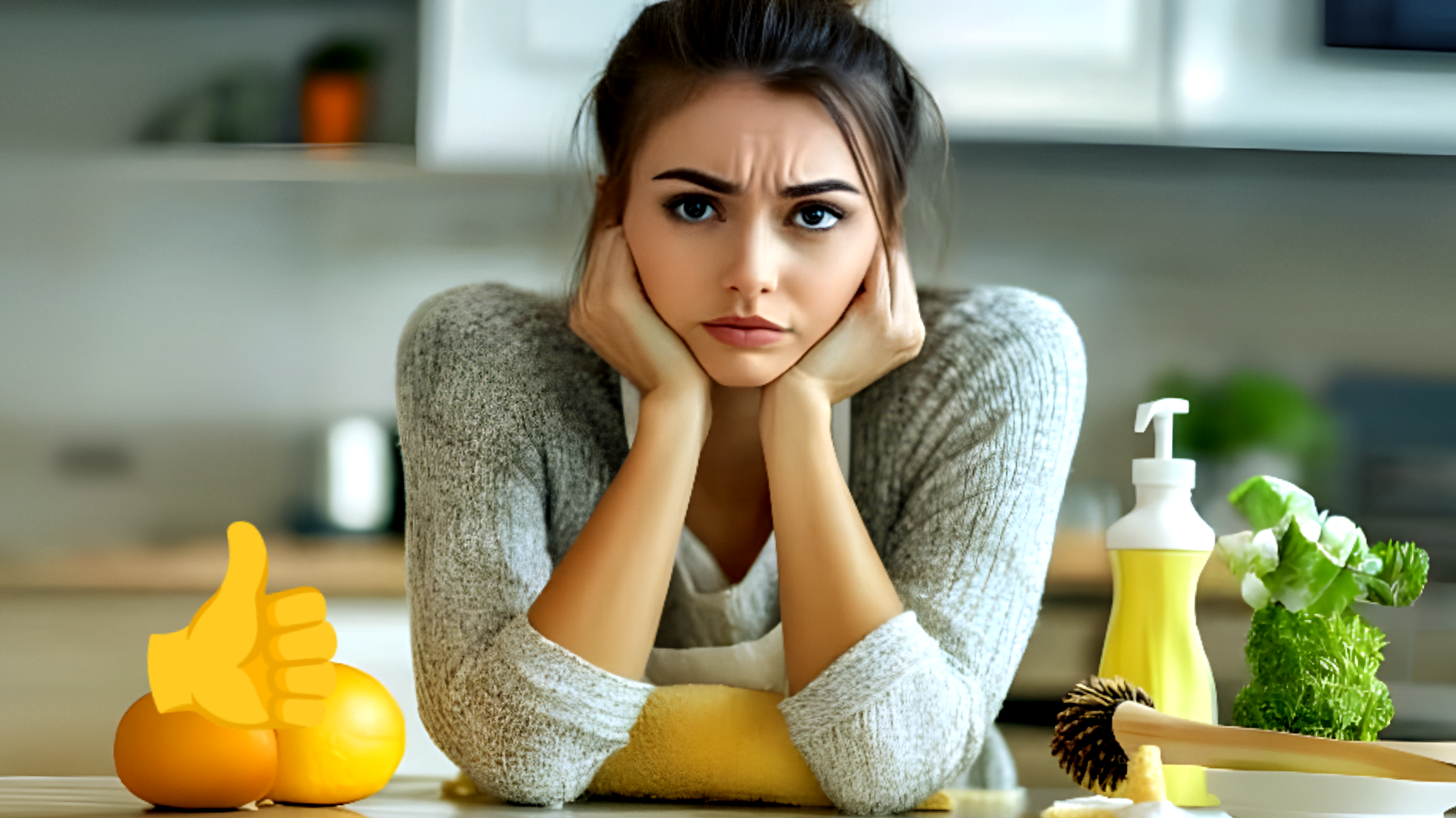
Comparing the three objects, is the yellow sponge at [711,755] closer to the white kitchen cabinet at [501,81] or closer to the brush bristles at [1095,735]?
the brush bristles at [1095,735]

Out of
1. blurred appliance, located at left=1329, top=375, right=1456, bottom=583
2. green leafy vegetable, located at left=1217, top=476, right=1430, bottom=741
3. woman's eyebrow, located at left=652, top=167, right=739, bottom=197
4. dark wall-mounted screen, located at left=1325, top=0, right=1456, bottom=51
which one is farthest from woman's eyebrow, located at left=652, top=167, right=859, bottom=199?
blurred appliance, located at left=1329, top=375, right=1456, bottom=583

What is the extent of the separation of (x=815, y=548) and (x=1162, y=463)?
0.76ft

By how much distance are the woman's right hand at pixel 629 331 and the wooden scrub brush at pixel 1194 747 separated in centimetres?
35

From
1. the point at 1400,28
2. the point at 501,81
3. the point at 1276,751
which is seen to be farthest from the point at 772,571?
the point at 1400,28

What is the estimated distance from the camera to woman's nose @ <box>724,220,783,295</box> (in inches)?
31.9

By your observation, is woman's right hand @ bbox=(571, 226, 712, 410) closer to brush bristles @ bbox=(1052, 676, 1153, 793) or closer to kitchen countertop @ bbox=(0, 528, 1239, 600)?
brush bristles @ bbox=(1052, 676, 1153, 793)

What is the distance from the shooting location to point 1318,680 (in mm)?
682

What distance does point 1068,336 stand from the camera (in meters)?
0.93

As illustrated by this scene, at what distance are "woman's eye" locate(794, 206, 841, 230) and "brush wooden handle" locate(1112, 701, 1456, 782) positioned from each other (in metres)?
0.40

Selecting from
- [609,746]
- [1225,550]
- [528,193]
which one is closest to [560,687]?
[609,746]

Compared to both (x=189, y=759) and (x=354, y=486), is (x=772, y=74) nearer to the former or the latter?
(x=189, y=759)

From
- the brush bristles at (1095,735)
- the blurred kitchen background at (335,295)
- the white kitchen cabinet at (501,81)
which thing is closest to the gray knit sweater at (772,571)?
the brush bristles at (1095,735)

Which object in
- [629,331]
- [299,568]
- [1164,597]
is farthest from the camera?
[299,568]

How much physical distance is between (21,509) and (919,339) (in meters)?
1.67
